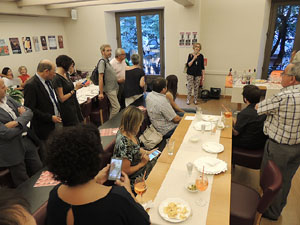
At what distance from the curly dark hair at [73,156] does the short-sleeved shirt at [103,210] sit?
0.11 metres

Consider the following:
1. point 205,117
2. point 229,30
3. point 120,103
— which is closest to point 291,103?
point 205,117

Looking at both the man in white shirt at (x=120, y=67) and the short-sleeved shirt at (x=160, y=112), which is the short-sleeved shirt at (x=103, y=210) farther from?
the man in white shirt at (x=120, y=67)

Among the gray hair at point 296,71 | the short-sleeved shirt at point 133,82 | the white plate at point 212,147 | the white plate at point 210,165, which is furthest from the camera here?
Answer: the short-sleeved shirt at point 133,82

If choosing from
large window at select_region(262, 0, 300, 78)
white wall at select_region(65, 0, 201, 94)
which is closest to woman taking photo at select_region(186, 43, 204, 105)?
white wall at select_region(65, 0, 201, 94)

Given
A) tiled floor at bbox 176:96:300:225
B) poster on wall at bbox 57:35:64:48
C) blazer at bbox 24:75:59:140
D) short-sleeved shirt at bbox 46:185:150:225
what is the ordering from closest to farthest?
short-sleeved shirt at bbox 46:185:150:225, tiled floor at bbox 176:96:300:225, blazer at bbox 24:75:59:140, poster on wall at bbox 57:35:64:48

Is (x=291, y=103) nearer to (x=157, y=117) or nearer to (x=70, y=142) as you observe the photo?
Answer: (x=157, y=117)

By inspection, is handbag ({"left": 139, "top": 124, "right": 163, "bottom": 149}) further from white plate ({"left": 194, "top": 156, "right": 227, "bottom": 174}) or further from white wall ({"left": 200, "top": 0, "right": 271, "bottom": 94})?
white wall ({"left": 200, "top": 0, "right": 271, "bottom": 94})

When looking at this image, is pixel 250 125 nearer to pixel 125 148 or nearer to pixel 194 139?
pixel 194 139

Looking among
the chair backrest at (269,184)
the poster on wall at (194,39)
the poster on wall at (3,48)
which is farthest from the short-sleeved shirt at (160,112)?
the poster on wall at (3,48)

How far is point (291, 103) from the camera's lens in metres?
1.97

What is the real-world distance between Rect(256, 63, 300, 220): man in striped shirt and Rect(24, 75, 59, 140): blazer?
8.04 ft

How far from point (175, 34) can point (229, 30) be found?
4.87 ft

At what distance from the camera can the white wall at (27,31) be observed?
594 centimetres

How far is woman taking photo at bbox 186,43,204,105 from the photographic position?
5676 mm
